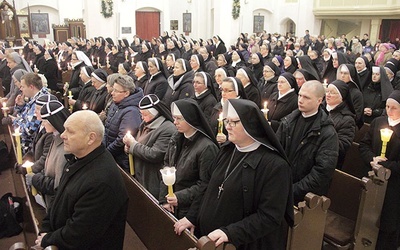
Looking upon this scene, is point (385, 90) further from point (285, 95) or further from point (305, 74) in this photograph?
point (285, 95)

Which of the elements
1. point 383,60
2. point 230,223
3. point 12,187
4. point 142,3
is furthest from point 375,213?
point 142,3

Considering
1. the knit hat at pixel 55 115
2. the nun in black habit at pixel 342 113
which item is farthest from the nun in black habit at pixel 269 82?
the knit hat at pixel 55 115

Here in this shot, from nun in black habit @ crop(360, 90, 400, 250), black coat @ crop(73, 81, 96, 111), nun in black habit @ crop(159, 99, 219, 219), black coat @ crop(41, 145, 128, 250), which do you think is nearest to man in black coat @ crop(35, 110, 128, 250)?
black coat @ crop(41, 145, 128, 250)

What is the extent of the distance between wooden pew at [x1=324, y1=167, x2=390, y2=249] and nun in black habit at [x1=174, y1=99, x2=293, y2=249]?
1217 millimetres

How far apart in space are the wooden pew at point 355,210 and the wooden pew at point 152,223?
1613 millimetres

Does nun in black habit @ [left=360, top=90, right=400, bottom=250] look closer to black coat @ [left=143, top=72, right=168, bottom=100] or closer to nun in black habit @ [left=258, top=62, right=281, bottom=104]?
nun in black habit @ [left=258, top=62, right=281, bottom=104]

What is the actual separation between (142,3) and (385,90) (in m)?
20.5

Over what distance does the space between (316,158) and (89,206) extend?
6.65 feet

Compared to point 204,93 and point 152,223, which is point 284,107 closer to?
point 204,93

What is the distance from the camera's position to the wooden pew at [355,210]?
338 centimetres

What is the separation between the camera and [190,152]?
3166 mm

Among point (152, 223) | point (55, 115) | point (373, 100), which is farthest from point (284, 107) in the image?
point (55, 115)

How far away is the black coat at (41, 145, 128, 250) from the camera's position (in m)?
2.43

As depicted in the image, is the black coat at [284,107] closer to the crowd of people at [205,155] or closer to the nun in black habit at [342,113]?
the crowd of people at [205,155]
